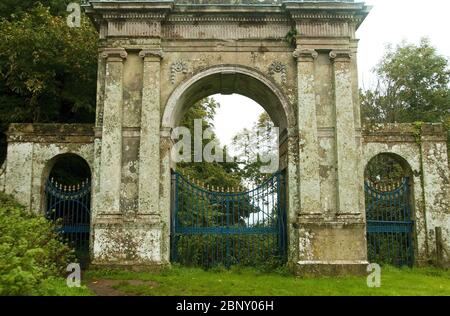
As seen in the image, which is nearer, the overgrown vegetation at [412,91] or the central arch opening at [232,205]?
the central arch opening at [232,205]

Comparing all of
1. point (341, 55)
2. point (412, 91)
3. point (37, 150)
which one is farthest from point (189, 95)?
point (412, 91)

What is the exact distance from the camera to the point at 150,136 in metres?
10.4

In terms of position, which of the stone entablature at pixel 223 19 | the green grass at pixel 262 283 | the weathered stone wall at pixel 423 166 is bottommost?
the green grass at pixel 262 283

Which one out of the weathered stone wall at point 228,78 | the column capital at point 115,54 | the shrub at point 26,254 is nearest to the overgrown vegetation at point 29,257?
the shrub at point 26,254

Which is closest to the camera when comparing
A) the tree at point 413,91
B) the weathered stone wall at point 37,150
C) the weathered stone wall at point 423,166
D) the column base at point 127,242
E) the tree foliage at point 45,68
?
the column base at point 127,242

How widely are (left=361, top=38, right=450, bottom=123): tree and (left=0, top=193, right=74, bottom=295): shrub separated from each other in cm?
1644

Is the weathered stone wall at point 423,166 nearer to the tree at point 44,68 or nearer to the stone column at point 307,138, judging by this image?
the stone column at point 307,138

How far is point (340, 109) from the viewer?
10.5 meters

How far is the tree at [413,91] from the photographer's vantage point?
21875 mm

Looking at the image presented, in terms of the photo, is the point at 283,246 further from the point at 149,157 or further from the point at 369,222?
the point at 149,157

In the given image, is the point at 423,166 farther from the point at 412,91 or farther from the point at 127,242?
the point at 412,91

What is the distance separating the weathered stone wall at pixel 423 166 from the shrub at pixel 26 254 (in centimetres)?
760

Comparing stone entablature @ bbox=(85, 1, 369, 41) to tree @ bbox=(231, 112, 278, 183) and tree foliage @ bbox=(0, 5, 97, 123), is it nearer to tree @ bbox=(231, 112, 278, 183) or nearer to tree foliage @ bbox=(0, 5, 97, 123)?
tree foliage @ bbox=(0, 5, 97, 123)
